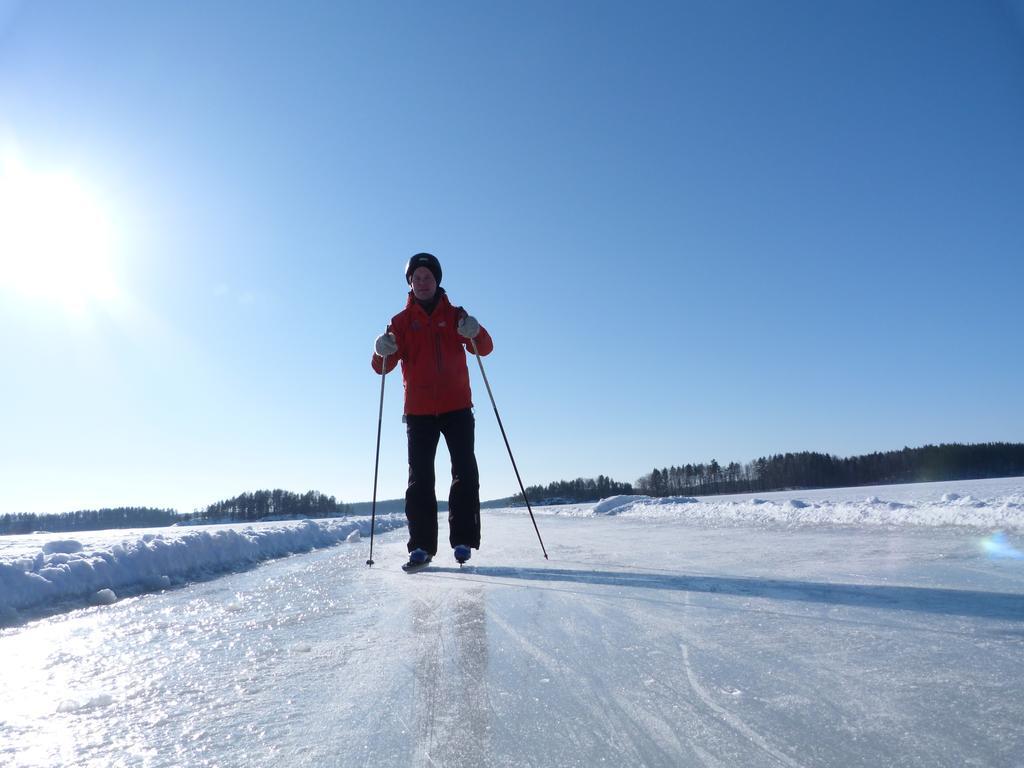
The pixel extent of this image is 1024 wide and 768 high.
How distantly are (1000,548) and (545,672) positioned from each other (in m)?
4.58

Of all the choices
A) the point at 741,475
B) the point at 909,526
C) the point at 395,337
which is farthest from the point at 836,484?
the point at 395,337

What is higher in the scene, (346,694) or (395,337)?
(395,337)

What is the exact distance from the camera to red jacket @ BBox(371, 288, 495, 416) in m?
4.64

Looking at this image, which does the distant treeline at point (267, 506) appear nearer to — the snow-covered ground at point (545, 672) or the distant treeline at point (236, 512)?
the distant treeline at point (236, 512)

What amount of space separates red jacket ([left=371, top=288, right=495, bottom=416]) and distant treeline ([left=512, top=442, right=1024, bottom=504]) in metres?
79.6

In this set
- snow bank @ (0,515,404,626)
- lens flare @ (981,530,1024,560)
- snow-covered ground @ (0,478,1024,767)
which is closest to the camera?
snow-covered ground @ (0,478,1024,767)

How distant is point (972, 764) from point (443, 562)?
13.9 feet

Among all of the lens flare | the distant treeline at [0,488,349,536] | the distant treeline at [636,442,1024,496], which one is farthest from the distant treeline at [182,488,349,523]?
the lens flare

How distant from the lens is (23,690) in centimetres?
177

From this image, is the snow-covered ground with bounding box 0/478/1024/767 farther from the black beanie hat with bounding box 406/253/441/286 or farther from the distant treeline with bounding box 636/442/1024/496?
the distant treeline with bounding box 636/442/1024/496

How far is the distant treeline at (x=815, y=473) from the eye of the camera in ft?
274

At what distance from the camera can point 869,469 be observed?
87.6 meters

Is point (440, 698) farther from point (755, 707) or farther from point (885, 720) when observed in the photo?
point (885, 720)

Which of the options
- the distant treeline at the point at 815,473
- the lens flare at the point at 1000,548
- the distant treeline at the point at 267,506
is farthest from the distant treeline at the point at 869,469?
the lens flare at the point at 1000,548
